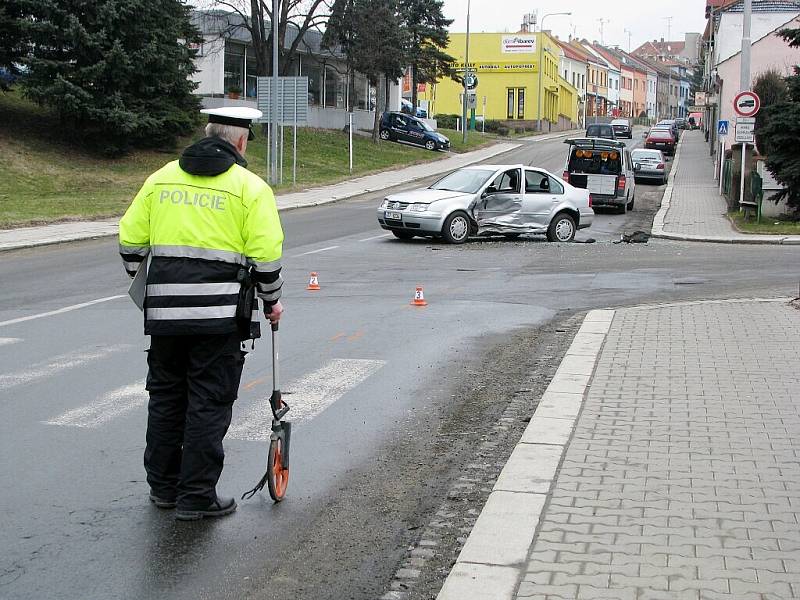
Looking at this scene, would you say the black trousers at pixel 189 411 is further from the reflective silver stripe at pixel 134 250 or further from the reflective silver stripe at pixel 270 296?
the reflective silver stripe at pixel 134 250

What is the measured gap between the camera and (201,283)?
5.02 m

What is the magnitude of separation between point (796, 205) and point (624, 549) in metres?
23.1

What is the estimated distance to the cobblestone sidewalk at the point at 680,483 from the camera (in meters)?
4.22

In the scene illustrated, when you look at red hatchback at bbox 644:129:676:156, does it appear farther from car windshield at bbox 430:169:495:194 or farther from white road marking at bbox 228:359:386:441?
white road marking at bbox 228:359:386:441

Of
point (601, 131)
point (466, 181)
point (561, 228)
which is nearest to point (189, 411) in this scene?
point (466, 181)

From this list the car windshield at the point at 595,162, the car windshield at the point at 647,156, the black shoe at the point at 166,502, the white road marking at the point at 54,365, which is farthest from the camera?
the car windshield at the point at 647,156

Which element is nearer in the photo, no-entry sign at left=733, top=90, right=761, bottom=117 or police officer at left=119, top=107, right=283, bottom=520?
police officer at left=119, top=107, right=283, bottom=520

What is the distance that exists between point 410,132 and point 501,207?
39048 millimetres

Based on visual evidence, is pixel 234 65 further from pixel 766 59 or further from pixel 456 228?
pixel 456 228

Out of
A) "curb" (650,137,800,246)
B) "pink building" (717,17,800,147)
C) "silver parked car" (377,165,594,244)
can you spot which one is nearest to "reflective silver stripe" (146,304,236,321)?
"silver parked car" (377,165,594,244)

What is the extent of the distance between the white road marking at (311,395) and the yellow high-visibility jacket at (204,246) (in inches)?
72.0

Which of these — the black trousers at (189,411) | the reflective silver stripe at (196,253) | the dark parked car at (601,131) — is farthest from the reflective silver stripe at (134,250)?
the dark parked car at (601,131)

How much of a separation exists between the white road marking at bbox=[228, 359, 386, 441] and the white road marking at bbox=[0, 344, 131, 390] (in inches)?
75.4

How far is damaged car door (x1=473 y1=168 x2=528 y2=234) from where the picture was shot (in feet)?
69.0
